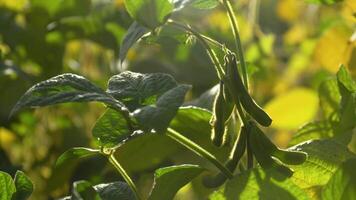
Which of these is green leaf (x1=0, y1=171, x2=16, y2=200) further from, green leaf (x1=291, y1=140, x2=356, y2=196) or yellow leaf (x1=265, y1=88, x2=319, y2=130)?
yellow leaf (x1=265, y1=88, x2=319, y2=130)

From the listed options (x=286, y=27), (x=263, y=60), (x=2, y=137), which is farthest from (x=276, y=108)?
(x=286, y=27)

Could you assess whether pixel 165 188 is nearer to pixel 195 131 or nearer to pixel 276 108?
pixel 195 131

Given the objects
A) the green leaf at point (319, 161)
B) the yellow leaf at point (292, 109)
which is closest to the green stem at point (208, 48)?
the green leaf at point (319, 161)

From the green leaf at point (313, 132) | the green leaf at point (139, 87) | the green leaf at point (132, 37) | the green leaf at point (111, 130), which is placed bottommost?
the green leaf at point (313, 132)

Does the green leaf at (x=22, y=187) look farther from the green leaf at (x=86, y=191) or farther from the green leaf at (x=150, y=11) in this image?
the green leaf at (x=150, y=11)

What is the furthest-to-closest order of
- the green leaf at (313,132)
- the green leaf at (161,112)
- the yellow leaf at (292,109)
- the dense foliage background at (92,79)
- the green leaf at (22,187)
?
the yellow leaf at (292,109), the dense foliage background at (92,79), the green leaf at (313,132), the green leaf at (22,187), the green leaf at (161,112)

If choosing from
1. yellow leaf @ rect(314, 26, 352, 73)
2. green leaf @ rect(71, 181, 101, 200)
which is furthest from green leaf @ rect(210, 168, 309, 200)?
yellow leaf @ rect(314, 26, 352, 73)
